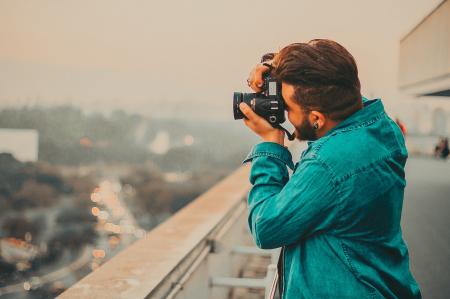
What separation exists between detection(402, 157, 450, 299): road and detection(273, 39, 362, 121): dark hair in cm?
239

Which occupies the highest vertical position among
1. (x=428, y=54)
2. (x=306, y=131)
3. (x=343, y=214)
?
(x=428, y=54)

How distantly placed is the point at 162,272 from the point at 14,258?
365 feet

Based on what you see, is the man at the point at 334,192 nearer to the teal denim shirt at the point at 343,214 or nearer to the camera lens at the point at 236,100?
the teal denim shirt at the point at 343,214

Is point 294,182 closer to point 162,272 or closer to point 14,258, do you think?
point 162,272

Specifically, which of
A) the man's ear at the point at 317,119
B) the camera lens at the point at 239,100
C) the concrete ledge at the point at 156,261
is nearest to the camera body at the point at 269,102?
the camera lens at the point at 239,100

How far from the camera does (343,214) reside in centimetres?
113

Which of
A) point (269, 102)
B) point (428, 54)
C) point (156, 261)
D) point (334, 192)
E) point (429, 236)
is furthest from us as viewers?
point (428, 54)

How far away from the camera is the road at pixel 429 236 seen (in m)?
3.46

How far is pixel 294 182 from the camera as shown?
115 cm

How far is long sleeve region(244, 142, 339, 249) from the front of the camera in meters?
1.12

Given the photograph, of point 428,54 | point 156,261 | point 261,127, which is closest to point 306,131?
point 261,127

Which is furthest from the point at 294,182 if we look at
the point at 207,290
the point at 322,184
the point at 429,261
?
the point at 429,261

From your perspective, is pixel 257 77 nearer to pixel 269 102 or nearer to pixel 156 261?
pixel 269 102

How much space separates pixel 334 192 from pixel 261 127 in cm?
33
